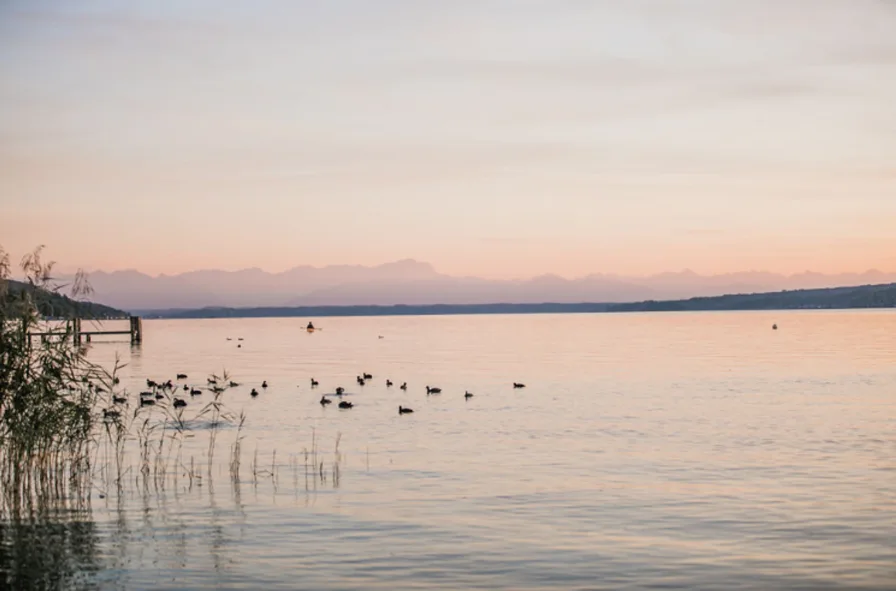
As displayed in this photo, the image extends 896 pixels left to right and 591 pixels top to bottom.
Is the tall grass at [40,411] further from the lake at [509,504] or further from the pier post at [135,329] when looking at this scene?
the pier post at [135,329]

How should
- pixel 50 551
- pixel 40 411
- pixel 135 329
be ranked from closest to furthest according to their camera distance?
pixel 50 551 < pixel 40 411 < pixel 135 329

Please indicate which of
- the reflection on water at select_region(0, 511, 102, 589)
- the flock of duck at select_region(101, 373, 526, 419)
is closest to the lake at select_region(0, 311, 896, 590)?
the reflection on water at select_region(0, 511, 102, 589)

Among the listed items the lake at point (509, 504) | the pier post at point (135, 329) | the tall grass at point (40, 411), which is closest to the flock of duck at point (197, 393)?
the lake at point (509, 504)

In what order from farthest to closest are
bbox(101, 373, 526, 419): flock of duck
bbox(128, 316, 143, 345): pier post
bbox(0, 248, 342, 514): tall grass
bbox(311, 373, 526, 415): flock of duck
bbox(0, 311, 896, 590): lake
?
bbox(128, 316, 143, 345): pier post → bbox(311, 373, 526, 415): flock of duck → bbox(101, 373, 526, 419): flock of duck → bbox(0, 248, 342, 514): tall grass → bbox(0, 311, 896, 590): lake

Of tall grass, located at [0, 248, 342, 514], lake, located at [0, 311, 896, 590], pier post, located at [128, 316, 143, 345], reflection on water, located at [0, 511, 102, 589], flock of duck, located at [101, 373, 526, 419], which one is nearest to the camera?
reflection on water, located at [0, 511, 102, 589]

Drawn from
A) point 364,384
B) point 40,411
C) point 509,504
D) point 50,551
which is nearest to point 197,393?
point 364,384

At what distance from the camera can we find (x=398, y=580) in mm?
16984

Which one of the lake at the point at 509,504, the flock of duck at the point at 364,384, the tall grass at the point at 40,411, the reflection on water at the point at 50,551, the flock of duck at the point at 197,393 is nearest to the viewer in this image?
the reflection on water at the point at 50,551

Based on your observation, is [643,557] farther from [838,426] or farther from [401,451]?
[838,426]

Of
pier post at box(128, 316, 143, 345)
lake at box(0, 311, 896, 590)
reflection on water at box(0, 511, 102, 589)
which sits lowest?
lake at box(0, 311, 896, 590)

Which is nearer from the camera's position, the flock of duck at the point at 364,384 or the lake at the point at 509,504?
the lake at the point at 509,504

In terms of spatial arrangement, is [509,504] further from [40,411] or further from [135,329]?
[135,329]

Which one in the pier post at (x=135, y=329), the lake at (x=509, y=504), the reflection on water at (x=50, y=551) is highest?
the pier post at (x=135, y=329)

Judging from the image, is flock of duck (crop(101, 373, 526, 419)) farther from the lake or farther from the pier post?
the pier post
